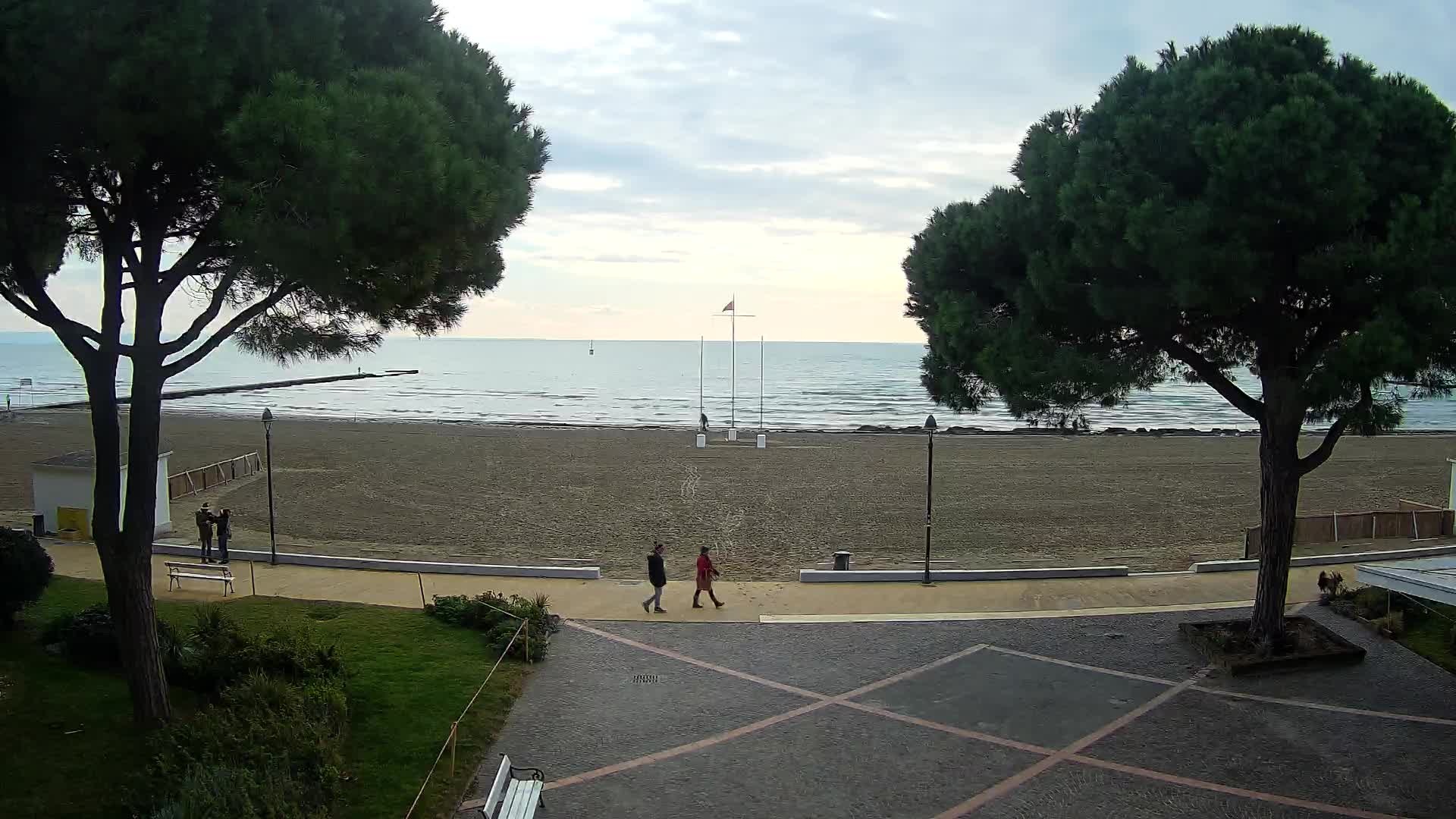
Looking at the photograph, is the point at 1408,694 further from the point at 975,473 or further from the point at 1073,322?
the point at 975,473

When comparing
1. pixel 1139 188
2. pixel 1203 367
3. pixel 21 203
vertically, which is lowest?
pixel 1203 367

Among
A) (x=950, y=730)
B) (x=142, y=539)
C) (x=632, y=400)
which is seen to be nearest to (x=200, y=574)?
(x=142, y=539)

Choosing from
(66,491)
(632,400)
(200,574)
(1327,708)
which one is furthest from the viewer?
(632,400)

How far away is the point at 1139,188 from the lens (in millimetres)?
10914

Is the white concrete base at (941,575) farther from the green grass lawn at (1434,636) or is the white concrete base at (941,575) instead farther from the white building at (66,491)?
the white building at (66,491)

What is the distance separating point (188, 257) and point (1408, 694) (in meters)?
14.4

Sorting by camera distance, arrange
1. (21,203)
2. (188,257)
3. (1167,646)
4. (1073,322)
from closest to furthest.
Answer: (21,203) → (188,257) → (1073,322) → (1167,646)

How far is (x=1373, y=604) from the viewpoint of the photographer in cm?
1431

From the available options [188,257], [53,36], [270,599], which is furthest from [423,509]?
[53,36]

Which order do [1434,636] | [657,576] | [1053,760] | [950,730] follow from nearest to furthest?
1. [1053,760]
2. [950,730]
3. [1434,636]
4. [657,576]

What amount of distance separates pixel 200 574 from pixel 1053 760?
13815mm

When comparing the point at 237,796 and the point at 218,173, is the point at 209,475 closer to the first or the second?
Answer: the point at 218,173

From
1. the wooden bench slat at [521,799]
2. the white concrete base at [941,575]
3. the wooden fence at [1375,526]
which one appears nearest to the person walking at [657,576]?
the white concrete base at [941,575]

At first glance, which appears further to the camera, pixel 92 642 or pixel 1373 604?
pixel 1373 604
